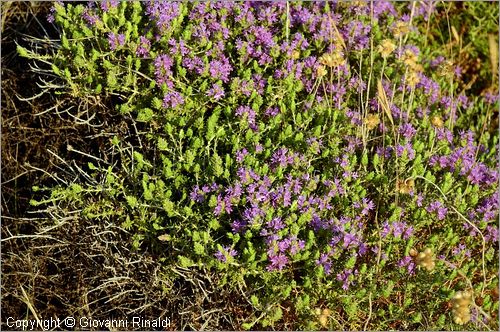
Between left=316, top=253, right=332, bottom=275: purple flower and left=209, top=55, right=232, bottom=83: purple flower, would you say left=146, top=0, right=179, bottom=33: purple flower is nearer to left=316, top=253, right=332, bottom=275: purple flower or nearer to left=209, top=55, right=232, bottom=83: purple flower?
left=209, top=55, right=232, bottom=83: purple flower

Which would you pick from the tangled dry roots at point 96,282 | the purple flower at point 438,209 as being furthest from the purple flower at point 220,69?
the purple flower at point 438,209

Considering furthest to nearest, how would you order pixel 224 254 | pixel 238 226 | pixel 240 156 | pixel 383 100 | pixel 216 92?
pixel 383 100, pixel 216 92, pixel 240 156, pixel 238 226, pixel 224 254

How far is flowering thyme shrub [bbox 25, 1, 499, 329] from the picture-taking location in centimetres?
234

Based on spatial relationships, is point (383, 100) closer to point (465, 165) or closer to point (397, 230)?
point (465, 165)

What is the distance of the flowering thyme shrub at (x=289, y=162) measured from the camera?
2338mm

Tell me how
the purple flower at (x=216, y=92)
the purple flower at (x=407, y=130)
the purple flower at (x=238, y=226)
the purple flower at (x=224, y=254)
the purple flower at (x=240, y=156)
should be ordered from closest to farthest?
the purple flower at (x=224, y=254), the purple flower at (x=238, y=226), the purple flower at (x=240, y=156), the purple flower at (x=216, y=92), the purple flower at (x=407, y=130)

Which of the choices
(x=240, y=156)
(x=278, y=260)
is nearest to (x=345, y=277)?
(x=278, y=260)

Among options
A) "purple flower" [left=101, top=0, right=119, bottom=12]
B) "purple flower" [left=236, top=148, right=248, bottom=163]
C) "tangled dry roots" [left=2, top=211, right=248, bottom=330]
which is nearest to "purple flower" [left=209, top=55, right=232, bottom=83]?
"purple flower" [left=236, top=148, right=248, bottom=163]

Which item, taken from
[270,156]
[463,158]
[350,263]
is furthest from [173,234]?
[463,158]

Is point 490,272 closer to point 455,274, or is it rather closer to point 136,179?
point 455,274

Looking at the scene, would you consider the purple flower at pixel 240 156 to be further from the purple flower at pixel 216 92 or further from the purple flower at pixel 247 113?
the purple flower at pixel 216 92

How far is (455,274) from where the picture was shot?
91.4 inches

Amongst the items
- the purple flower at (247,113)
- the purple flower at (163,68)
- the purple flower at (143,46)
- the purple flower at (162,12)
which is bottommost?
the purple flower at (247,113)

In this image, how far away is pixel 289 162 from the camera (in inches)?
97.0
